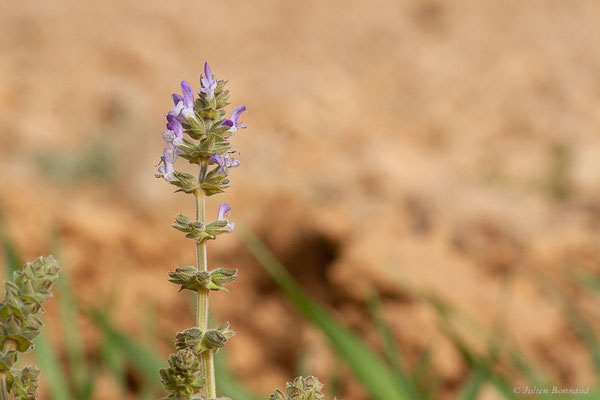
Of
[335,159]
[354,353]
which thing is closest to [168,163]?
[354,353]

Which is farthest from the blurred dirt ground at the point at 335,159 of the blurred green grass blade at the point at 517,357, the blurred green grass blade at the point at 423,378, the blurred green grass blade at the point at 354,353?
the blurred green grass blade at the point at 354,353

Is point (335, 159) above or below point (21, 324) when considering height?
above

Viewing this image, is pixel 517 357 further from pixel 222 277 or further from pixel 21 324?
pixel 21 324

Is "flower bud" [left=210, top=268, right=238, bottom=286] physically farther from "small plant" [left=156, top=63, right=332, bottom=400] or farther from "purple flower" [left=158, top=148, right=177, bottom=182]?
"purple flower" [left=158, top=148, right=177, bottom=182]

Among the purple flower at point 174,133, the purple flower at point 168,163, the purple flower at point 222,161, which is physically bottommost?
the purple flower at point 222,161

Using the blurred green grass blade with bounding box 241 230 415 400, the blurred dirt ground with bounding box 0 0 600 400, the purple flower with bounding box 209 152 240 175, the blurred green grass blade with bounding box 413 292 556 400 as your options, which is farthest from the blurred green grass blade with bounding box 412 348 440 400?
the purple flower with bounding box 209 152 240 175

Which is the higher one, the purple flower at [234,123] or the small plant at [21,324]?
the purple flower at [234,123]

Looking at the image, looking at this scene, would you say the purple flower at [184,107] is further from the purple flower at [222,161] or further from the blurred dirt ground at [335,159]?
the blurred dirt ground at [335,159]
